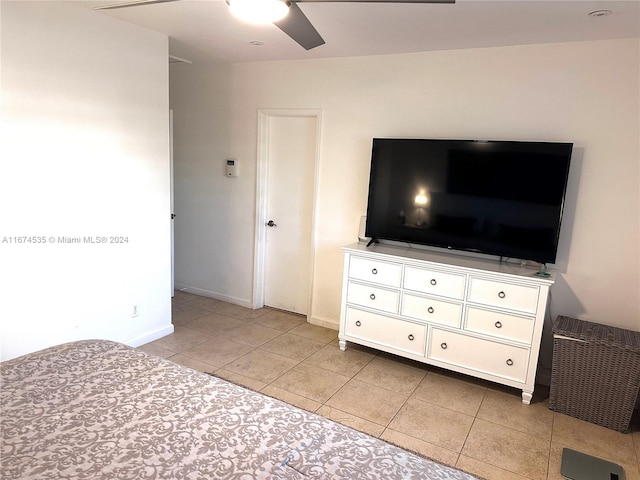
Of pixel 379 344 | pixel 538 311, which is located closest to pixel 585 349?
pixel 538 311

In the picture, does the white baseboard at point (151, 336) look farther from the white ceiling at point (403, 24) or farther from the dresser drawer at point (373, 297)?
the white ceiling at point (403, 24)

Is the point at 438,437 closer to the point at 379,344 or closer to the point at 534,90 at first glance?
the point at 379,344

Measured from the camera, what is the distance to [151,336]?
12.3 feet

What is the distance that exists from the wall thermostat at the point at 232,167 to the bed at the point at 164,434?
9.96ft

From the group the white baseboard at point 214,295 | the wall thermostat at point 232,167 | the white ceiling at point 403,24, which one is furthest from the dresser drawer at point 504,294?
the wall thermostat at point 232,167

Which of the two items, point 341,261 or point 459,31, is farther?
point 341,261

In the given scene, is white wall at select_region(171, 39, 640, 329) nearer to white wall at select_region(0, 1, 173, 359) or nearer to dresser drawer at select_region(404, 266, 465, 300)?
dresser drawer at select_region(404, 266, 465, 300)

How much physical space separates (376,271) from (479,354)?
37.8 inches

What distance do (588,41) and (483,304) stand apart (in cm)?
190

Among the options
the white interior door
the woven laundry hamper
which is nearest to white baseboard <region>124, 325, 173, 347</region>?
the white interior door

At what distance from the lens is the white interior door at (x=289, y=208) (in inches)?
169

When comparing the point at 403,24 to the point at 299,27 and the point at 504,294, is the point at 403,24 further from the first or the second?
the point at 504,294

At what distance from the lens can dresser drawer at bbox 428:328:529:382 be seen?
304cm

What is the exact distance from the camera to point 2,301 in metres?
2.70
